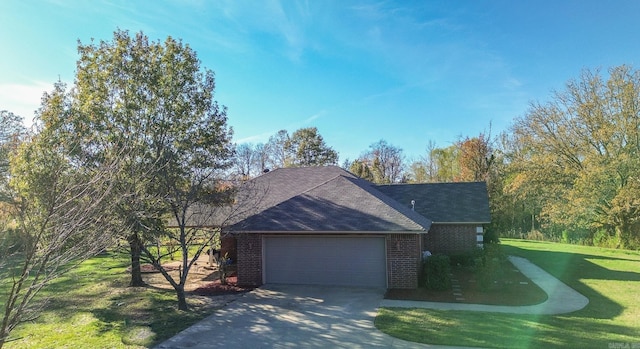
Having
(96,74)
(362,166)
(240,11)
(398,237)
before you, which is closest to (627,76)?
(362,166)

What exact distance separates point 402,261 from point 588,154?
23.4 m

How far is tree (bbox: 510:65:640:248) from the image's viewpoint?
2558 cm

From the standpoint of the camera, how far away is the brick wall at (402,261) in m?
12.4

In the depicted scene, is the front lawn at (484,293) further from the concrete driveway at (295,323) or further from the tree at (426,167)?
the tree at (426,167)

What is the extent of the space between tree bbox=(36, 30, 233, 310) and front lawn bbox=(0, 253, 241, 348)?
1492 mm

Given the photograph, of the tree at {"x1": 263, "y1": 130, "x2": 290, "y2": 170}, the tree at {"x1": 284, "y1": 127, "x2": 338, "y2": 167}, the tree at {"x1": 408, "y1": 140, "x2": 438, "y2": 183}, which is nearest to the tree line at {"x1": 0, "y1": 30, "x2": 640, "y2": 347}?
the tree at {"x1": 408, "y1": 140, "x2": 438, "y2": 183}

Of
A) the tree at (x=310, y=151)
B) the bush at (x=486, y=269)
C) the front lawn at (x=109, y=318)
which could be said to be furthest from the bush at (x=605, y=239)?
the front lawn at (x=109, y=318)

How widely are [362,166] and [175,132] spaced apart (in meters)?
27.7

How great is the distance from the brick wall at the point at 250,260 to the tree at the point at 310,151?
99.4 ft

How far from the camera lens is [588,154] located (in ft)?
91.5

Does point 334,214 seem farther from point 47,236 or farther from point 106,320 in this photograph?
point 47,236

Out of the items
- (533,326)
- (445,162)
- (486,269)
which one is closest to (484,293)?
(486,269)

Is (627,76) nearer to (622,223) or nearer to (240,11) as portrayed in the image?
(622,223)

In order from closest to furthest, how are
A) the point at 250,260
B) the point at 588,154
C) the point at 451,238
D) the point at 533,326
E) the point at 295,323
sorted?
1. the point at 533,326
2. the point at 295,323
3. the point at 250,260
4. the point at 451,238
5. the point at 588,154
